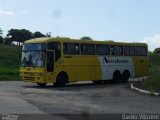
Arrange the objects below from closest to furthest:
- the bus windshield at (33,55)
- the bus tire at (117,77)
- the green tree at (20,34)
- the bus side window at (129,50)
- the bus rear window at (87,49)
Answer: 1. the bus windshield at (33,55)
2. the bus rear window at (87,49)
3. the bus tire at (117,77)
4. the bus side window at (129,50)
5. the green tree at (20,34)

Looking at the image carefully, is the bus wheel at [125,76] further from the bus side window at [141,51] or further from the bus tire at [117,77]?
the bus side window at [141,51]

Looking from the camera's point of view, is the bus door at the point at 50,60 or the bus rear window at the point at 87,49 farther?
the bus rear window at the point at 87,49

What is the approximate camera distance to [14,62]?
71875mm

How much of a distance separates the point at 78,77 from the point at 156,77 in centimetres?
536

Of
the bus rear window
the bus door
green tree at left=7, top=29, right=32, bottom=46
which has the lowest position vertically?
the bus door

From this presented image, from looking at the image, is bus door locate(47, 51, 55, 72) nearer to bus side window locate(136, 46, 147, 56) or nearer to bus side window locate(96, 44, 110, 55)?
bus side window locate(96, 44, 110, 55)

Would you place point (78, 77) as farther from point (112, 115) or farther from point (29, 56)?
point (112, 115)

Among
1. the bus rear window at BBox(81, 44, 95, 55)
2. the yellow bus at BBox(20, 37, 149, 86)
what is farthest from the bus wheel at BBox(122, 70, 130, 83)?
the bus rear window at BBox(81, 44, 95, 55)

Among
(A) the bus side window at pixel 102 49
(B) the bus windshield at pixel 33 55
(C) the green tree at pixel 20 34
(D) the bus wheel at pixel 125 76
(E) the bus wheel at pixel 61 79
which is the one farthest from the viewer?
(C) the green tree at pixel 20 34

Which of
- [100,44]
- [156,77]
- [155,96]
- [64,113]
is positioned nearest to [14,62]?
[100,44]

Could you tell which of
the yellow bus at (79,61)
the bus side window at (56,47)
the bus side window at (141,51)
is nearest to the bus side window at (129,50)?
the yellow bus at (79,61)

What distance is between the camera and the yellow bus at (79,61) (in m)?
28.5

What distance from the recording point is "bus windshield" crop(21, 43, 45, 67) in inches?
1117

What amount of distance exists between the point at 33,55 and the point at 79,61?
133 inches
